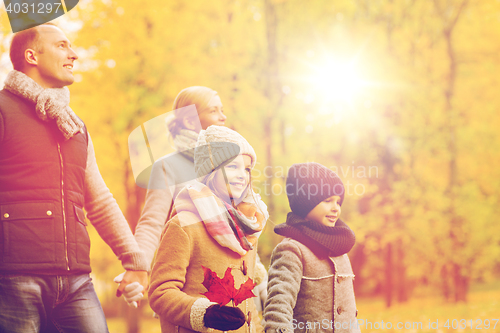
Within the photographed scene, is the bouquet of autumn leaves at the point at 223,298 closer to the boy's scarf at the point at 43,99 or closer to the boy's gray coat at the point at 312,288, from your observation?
the boy's gray coat at the point at 312,288

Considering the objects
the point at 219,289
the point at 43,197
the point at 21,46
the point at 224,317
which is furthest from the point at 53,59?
the point at 224,317

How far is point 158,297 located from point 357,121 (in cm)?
904

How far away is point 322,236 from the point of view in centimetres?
312

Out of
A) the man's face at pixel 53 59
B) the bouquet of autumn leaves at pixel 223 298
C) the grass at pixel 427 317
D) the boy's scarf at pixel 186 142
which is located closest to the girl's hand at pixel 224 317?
the bouquet of autumn leaves at pixel 223 298

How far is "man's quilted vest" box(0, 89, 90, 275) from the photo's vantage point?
2230 millimetres

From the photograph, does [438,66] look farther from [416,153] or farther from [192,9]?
[192,9]

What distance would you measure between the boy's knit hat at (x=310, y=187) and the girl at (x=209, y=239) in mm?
568

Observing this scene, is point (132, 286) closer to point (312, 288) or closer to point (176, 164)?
point (176, 164)

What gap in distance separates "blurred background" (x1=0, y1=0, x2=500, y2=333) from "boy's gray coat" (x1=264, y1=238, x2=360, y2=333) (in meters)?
3.82

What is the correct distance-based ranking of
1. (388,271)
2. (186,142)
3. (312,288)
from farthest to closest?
1. (388,271)
2. (186,142)
3. (312,288)

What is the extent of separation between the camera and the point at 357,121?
10594mm

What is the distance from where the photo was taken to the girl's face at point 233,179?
259 centimetres

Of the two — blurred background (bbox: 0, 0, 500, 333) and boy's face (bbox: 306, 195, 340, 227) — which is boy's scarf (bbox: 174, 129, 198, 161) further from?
blurred background (bbox: 0, 0, 500, 333)

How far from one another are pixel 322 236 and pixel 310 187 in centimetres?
37
